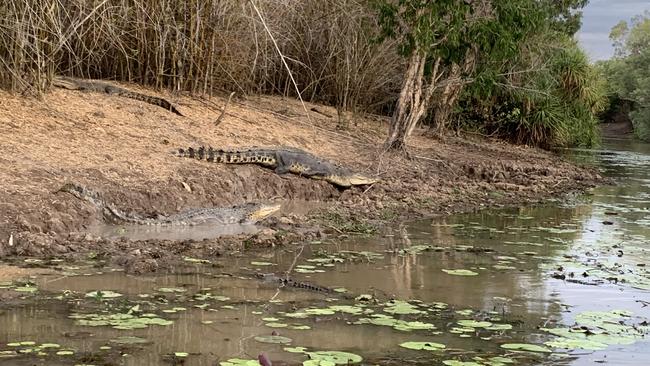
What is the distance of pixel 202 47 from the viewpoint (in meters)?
12.6

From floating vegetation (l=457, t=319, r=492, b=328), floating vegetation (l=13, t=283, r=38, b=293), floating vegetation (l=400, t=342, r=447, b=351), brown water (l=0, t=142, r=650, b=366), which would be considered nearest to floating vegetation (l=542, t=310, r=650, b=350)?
brown water (l=0, t=142, r=650, b=366)

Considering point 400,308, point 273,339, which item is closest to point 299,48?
point 400,308

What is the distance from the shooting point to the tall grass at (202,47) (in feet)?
30.8

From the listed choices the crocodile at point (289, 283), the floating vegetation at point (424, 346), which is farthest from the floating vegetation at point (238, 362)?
the crocodile at point (289, 283)

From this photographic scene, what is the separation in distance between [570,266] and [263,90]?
9.74m

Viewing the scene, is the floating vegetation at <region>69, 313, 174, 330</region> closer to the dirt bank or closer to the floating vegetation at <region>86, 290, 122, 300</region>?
the floating vegetation at <region>86, 290, 122, 300</region>

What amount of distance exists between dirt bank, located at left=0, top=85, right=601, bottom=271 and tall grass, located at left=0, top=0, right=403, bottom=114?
0.54m

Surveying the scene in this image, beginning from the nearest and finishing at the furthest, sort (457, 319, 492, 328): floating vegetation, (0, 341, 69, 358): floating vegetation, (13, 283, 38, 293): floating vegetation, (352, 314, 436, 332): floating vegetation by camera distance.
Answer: (0, 341, 69, 358): floating vegetation, (352, 314, 436, 332): floating vegetation, (457, 319, 492, 328): floating vegetation, (13, 283, 38, 293): floating vegetation

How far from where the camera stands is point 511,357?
438cm

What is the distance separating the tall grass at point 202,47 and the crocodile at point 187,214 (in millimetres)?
1513

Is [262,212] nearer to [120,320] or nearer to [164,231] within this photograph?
[164,231]

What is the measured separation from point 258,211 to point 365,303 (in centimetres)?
320

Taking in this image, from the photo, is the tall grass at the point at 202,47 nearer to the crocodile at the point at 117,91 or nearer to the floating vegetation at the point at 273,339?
the crocodile at the point at 117,91

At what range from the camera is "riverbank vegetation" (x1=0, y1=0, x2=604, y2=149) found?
981 cm
